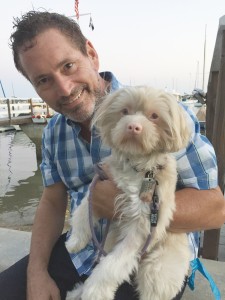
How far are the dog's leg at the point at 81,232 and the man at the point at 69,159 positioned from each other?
3.8 inches

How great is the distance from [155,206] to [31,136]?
15997 mm

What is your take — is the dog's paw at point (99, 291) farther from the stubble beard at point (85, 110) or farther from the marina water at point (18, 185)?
the marina water at point (18, 185)

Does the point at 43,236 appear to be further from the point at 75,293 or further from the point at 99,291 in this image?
A: the point at 99,291

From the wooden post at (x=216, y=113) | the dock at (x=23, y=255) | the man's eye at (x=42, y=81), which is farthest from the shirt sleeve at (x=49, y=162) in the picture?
the wooden post at (x=216, y=113)

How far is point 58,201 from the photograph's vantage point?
8.20 feet

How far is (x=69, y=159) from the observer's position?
88.6 inches

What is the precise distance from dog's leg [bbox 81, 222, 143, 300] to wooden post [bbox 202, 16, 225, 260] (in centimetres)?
165

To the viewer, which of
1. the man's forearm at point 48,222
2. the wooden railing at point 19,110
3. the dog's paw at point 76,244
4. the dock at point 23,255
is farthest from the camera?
the wooden railing at point 19,110

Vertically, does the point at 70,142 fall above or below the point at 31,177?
above

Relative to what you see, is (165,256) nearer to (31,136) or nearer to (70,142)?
(70,142)

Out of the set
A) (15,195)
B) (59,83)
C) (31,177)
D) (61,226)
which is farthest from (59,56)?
(31,177)

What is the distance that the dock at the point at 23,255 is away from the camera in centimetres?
256

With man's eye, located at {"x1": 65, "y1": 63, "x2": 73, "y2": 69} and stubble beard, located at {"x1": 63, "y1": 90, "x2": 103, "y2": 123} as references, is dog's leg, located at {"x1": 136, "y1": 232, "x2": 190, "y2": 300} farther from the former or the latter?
man's eye, located at {"x1": 65, "y1": 63, "x2": 73, "y2": 69}

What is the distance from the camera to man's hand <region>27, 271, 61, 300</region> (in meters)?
2.15
